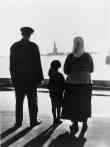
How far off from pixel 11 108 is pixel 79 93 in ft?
14.6

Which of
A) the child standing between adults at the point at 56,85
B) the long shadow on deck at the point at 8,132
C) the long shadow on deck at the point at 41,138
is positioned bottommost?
the long shadow on deck at the point at 41,138

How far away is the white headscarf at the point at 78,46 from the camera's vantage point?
Answer: 28.9 ft

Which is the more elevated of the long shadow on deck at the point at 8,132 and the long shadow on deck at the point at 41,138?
the long shadow on deck at the point at 8,132

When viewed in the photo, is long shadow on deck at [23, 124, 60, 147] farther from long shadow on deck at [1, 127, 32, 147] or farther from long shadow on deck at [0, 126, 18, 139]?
long shadow on deck at [0, 126, 18, 139]

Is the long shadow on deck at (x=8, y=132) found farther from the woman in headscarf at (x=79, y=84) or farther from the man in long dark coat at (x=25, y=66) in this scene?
the woman in headscarf at (x=79, y=84)

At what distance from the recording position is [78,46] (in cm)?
882

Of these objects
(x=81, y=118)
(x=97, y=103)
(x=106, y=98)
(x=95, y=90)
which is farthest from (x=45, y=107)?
(x=95, y=90)

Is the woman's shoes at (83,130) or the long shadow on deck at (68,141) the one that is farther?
the woman's shoes at (83,130)

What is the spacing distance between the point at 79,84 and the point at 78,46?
72 centimetres

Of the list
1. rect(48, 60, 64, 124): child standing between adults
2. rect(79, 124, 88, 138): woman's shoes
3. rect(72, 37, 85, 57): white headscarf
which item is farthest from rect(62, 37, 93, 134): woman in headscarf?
rect(48, 60, 64, 124): child standing between adults

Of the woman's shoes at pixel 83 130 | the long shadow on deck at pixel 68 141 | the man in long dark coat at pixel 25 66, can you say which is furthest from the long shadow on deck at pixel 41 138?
the man in long dark coat at pixel 25 66

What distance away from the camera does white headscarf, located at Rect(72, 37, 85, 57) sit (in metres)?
8.80

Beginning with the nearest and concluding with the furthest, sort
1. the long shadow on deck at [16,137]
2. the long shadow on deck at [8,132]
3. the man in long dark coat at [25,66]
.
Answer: the long shadow on deck at [16,137], the long shadow on deck at [8,132], the man in long dark coat at [25,66]

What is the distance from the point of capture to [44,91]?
1756 centimetres
